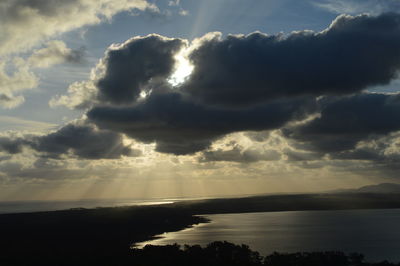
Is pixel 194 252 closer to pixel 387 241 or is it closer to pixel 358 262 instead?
pixel 358 262

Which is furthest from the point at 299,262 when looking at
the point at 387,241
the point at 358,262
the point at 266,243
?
the point at 387,241

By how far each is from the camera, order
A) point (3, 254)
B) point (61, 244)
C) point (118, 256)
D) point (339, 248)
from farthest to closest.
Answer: point (61, 244)
point (339, 248)
point (3, 254)
point (118, 256)

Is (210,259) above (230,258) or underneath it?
above

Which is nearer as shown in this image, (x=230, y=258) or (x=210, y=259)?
(x=210, y=259)

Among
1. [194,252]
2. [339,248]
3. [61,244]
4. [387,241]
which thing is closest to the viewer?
[194,252]

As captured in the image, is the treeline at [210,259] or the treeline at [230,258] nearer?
the treeline at [230,258]

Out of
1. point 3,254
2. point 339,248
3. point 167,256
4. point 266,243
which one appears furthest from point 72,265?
point 339,248

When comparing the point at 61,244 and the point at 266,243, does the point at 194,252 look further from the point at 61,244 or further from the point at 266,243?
the point at 61,244

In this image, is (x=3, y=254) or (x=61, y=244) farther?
(x=61, y=244)

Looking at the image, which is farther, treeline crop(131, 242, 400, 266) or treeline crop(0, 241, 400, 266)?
treeline crop(0, 241, 400, 266)
